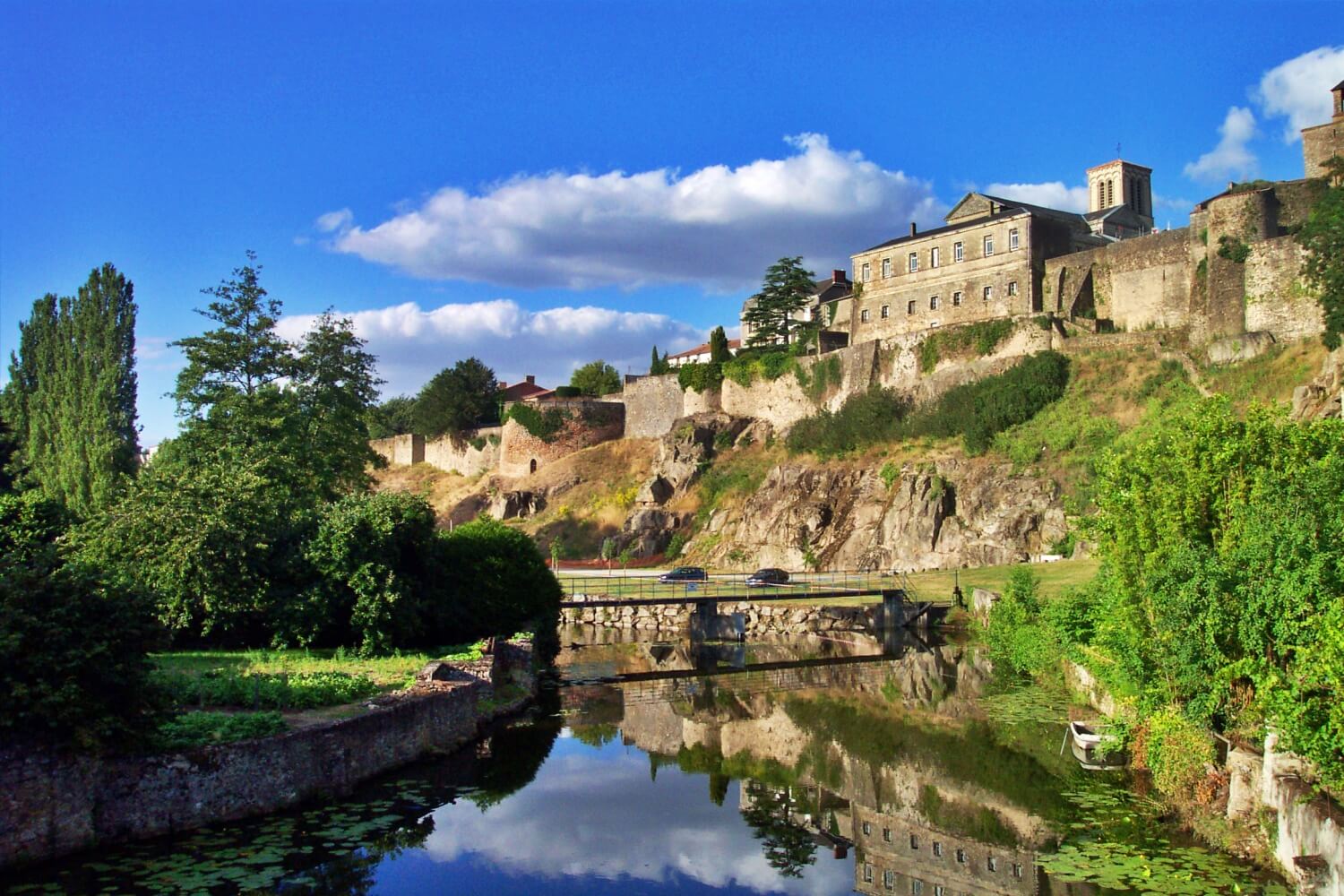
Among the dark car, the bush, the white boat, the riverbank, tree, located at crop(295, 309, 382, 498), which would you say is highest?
tree, located at crop(295, 309, 382, 498)

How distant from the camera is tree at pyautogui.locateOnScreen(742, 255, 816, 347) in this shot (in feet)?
232

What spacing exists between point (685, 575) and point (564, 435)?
87.0ft

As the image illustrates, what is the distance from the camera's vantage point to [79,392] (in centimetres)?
4306

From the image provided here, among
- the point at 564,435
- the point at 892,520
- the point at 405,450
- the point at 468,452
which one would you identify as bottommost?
the point at 892,520

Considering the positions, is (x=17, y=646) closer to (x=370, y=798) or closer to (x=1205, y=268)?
(x=370, y=798)

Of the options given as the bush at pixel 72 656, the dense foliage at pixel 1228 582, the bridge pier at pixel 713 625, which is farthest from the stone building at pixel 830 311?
the bush at pixel 72 656

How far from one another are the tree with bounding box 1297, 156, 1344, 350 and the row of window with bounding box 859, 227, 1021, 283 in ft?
49.2

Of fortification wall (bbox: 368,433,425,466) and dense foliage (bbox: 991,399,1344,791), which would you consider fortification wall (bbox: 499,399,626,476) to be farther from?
dense foliage (bbox: 991,399,1344,791)

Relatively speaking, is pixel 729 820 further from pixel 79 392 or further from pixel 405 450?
pixel 405 450

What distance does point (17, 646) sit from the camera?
562 inches

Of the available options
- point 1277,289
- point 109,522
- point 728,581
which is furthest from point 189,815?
point 1277,289

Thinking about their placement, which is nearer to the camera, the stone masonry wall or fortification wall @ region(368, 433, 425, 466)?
the stone masonry wall

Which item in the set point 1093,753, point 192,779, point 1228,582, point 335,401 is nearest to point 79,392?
point 335,401

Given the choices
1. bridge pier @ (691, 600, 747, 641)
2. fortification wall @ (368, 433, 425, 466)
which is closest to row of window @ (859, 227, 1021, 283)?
bridge pier @ (691, 600, 747, 641)
